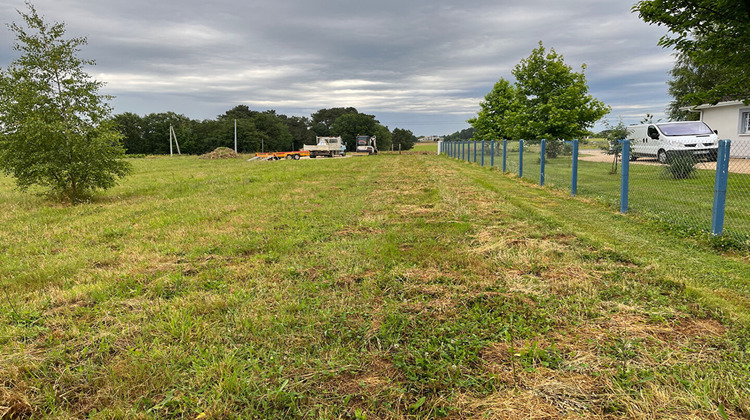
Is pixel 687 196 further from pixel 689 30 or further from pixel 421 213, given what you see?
pixel 689 30

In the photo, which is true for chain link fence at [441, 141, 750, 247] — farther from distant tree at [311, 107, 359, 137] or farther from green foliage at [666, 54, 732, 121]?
distant tree at [311, 107, 359, 137]

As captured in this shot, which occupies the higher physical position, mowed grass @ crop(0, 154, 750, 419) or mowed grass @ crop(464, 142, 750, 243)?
Result: mowed grass @ crop(464, 142, 750, 243)

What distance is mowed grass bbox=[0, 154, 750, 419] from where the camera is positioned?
7.54 feet

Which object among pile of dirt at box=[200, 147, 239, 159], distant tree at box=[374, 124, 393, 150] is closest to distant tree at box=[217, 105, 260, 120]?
distant tree at box=[374, 124, 393, 150]

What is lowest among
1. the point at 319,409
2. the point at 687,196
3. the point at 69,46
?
the point at 319,409

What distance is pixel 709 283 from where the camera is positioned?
3.92 metres

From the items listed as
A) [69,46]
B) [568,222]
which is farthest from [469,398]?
[69,46]

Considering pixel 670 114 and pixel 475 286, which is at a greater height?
pixel 670 114

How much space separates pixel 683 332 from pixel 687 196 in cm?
525

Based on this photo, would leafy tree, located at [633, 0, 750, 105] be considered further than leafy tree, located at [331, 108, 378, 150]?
No

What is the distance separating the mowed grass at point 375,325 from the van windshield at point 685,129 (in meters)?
14.3

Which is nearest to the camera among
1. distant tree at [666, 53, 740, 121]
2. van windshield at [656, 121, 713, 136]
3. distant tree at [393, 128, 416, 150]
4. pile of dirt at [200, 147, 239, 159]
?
van windshield at [656, 121, 713, 136]

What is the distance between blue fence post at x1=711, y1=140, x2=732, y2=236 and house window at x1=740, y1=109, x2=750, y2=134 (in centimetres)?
2351

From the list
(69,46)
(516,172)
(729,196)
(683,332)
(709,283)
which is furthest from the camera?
(516,172)
